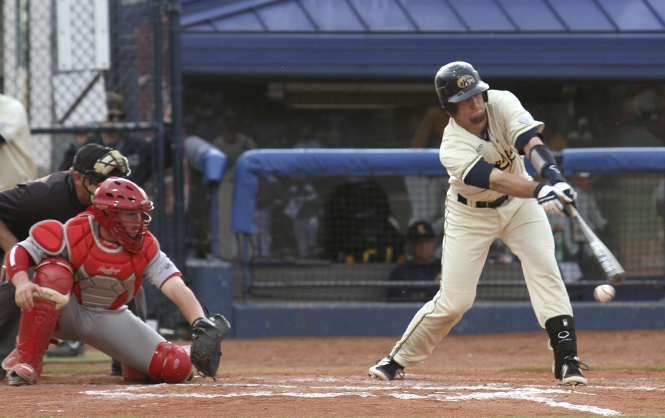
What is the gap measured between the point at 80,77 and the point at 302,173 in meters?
2.64

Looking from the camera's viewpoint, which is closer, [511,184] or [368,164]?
[511,184]

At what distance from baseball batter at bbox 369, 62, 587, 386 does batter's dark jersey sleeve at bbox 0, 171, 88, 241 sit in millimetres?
2061

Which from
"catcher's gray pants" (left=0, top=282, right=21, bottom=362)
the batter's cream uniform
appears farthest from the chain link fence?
the batter's cream uniform

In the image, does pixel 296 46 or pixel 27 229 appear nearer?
pixel 27 229

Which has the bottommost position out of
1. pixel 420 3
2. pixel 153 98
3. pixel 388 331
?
pixel 388 331

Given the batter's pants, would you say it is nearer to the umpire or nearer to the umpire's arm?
the umpire's arm

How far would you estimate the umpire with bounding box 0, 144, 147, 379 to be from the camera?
4146mm

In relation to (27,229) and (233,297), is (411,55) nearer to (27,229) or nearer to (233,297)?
(233,297)

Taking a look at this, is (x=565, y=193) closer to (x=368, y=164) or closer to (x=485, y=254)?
(x=485, y=254)

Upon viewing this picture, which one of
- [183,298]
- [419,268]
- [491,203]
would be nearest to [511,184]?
[491,203]

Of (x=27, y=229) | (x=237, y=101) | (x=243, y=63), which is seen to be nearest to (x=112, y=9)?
(x=243, y=63)

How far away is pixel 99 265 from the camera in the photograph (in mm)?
3791

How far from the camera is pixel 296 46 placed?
8.50m

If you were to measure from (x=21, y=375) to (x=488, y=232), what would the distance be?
250 cm
